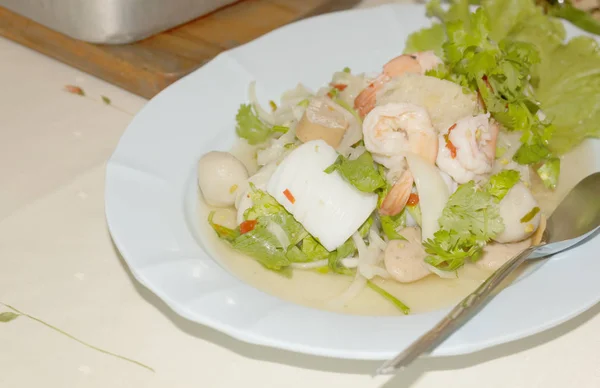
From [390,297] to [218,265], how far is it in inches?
16.9

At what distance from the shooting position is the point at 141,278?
162 cm

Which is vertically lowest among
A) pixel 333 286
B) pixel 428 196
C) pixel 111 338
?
pixel 111 338

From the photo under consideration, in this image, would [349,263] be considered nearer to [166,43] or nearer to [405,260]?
[405,260]

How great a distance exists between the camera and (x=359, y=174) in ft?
6.13

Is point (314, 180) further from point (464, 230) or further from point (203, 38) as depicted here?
point (203, 38)

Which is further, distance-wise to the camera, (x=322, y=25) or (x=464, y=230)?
(x=322, y=25)

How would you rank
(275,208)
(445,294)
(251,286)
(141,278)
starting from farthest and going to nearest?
(275,208)
(445,294)
(251,286)
(141,278)

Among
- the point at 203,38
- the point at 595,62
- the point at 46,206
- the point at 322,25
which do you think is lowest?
the point at 46,206

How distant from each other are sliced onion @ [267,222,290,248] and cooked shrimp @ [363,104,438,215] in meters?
0.28

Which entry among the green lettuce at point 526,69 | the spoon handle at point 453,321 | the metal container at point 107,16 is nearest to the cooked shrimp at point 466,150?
the green lettuce at point 526,69

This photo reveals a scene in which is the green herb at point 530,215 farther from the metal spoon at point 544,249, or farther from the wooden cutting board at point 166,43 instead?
the wooden cutting board at point 166,43

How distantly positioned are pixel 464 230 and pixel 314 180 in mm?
410

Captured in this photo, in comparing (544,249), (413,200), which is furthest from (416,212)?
(544,249)

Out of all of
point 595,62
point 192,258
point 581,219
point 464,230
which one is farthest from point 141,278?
point 595,62
